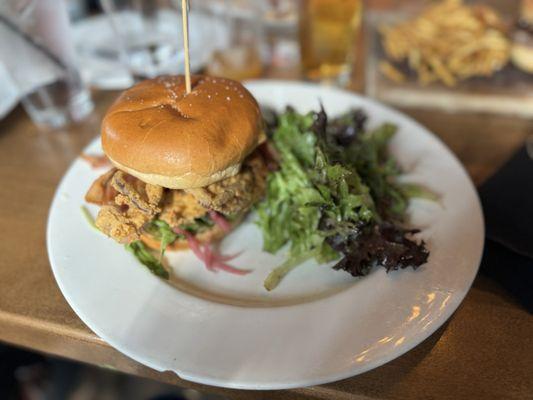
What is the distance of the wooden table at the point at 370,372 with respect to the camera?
1.04 metres

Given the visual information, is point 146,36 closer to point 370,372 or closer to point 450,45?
point 450,45

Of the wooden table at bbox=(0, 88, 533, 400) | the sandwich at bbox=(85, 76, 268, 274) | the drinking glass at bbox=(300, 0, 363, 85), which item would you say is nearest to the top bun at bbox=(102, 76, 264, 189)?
the sandwich at bbox=(85, 76, 268, 274)

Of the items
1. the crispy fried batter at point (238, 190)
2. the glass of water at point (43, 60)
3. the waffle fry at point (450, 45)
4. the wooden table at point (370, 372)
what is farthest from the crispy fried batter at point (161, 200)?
the waffle fry at point (450, 45)

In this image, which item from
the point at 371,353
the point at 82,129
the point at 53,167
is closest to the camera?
the point at 371,353

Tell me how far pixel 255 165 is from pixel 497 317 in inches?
32.1

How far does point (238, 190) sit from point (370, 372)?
24.2 inches

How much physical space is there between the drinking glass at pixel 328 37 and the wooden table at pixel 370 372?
0.82 metres

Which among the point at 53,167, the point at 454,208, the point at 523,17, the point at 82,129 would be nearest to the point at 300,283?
the point at 454,208

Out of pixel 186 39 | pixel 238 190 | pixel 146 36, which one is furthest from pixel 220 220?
pixel 146 36

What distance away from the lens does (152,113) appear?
117 cm

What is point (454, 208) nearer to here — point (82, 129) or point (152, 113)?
point (152, 113)

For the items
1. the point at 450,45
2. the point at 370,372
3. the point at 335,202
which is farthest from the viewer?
the point at 450,45

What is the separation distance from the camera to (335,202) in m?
1.30

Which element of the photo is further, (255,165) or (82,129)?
(82,129)
